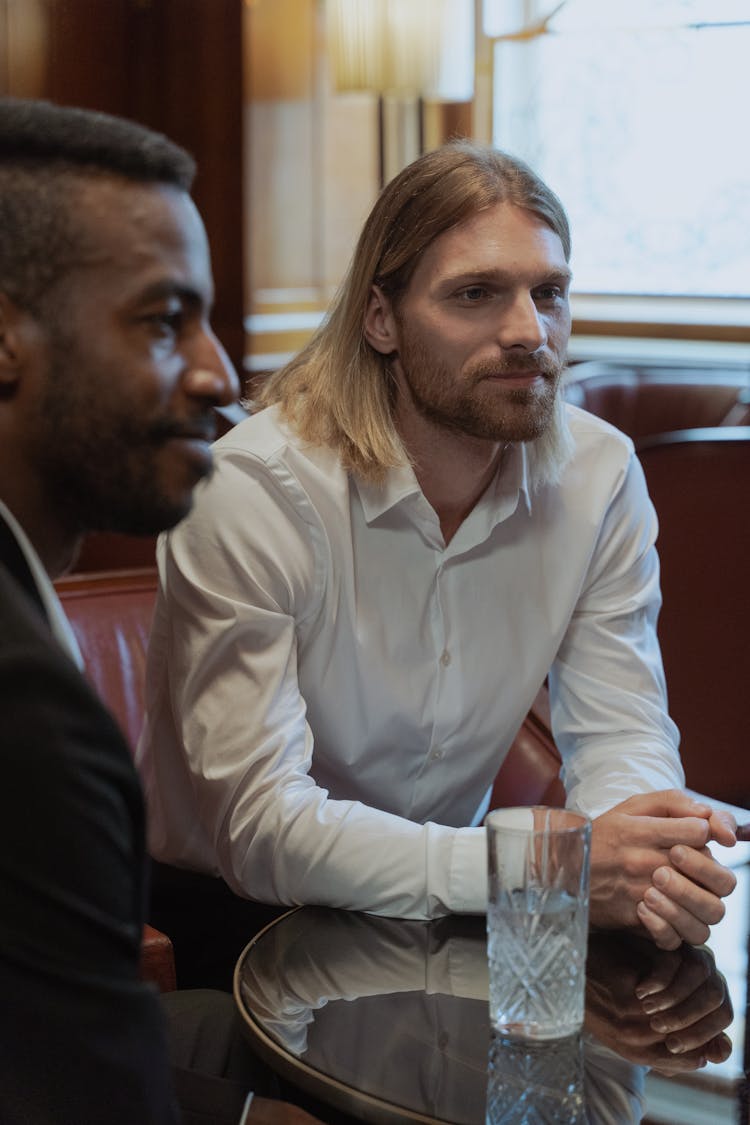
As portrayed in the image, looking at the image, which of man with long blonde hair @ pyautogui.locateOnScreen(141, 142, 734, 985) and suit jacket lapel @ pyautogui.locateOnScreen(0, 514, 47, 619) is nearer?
suit jacket lapel @ pyautogui.locateOnScreen(0, 514, 47, 619)

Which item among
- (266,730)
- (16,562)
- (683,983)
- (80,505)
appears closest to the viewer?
(16,562)

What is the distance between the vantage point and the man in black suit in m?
0.86

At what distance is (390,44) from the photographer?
5.03 meters

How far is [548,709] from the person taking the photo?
2318 millimetres

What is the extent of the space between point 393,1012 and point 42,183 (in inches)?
29.2

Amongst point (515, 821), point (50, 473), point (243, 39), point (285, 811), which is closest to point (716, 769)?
point (285, 811)

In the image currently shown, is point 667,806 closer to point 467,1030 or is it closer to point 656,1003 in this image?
point 656,1003

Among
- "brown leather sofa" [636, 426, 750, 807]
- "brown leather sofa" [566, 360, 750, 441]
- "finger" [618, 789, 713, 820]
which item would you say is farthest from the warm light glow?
"finger" [618, 789, 713, 820]

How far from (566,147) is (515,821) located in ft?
14.7

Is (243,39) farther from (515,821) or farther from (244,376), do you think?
(515,821)

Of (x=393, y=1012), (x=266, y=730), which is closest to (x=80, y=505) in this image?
(x=393, y=1012)

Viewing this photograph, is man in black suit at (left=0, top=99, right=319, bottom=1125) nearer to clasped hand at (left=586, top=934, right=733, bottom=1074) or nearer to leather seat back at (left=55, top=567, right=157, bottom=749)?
clasped hand at (left=586, top=934, right=733, bottom=1074)

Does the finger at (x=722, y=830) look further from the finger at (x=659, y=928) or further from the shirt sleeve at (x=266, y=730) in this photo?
the shirt sleeve at (x=266, y=730)

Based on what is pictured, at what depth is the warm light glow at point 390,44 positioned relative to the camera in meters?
5.03
